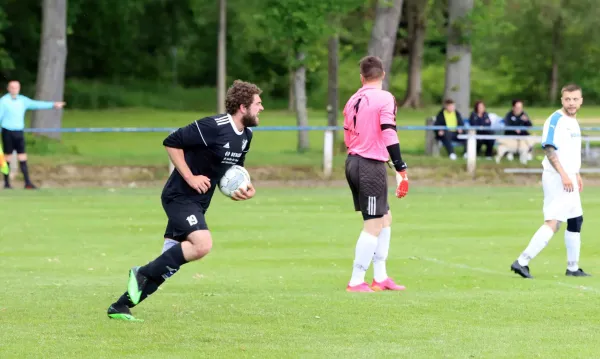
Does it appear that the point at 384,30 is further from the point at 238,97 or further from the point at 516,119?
the point at 238,97

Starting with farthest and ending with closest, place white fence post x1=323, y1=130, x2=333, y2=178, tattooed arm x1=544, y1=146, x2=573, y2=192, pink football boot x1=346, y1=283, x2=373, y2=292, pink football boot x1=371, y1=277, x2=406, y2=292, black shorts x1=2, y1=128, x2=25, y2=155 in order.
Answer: white fence post x1=323, y1=130, x2=333, y2=178
black shorts x1=2, y1=128, x2=25, y2=155
tattooed arm x1=544, y1=146, x2=573, y2=192
pink football boot x1=371, y1=277, x2=406, y2=292
pink football boot x1=346, y1=283, x2=373, y2=292

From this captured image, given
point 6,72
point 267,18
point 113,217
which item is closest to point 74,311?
point 113,217

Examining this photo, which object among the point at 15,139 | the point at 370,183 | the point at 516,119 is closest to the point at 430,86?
the point at 516,119

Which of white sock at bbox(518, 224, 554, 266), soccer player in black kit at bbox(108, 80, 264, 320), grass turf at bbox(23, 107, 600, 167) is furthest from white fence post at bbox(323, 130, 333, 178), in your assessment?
soccer player in black kit at bbox(108, 80, 264, 320)

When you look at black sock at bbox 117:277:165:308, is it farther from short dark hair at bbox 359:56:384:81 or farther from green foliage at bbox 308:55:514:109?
green foliage at bbox 308:55:514:109

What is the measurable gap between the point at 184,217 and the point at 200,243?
0.75 feet

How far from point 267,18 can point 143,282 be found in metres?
22.6

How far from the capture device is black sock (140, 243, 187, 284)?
8.73 meters

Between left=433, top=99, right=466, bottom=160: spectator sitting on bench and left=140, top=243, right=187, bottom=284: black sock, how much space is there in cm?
2043

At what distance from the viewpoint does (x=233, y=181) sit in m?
8.91

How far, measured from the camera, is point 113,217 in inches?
738

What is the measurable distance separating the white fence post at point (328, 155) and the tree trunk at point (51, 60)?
8801mm

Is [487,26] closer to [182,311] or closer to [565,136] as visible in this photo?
[565,136]

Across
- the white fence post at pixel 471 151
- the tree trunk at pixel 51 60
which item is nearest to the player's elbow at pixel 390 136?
the white fence post at pixel 471 151
